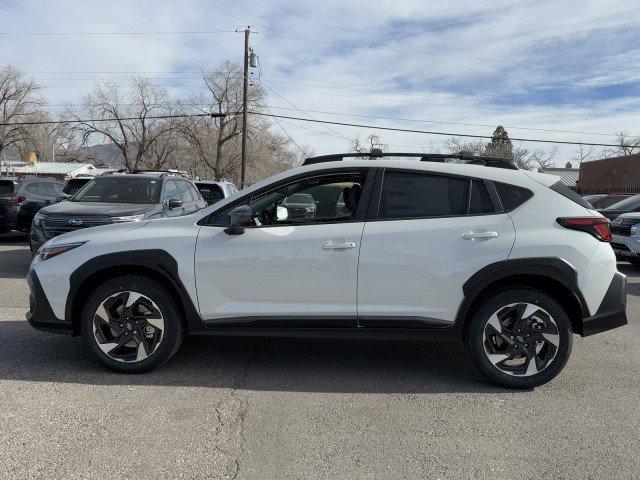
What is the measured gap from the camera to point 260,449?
3197 millimetres

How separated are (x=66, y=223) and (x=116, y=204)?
3.14 ft

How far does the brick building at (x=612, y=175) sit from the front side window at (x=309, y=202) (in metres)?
39.1

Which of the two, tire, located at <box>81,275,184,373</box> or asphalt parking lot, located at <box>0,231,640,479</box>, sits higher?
tire, located at <box>81,275,184,373</box>

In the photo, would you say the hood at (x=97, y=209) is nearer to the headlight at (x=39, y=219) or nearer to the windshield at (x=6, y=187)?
the headlight at (x=39, y=219)

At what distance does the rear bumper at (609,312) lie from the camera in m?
4.10

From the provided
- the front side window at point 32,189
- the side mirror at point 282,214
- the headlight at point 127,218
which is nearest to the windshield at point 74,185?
the front side window at point 32,189

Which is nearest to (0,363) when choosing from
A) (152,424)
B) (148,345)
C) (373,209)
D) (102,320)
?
(102,320)

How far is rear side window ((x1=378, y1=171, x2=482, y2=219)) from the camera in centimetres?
420

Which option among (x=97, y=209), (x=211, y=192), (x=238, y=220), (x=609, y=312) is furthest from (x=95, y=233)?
(x=211, y=192)

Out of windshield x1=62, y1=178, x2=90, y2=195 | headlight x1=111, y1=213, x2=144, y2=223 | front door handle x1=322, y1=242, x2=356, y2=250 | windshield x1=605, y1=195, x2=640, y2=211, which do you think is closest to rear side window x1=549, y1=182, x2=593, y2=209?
front door handle x1=322, y1=242, x2=356, y2=250

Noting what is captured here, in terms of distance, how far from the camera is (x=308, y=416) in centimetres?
364

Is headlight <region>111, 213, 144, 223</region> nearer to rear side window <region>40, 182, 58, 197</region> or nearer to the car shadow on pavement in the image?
the car shadow on pavement

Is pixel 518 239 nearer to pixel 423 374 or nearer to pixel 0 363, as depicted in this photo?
pixel 423 374

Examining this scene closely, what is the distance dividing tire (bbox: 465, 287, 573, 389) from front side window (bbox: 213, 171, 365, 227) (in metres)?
1.35
